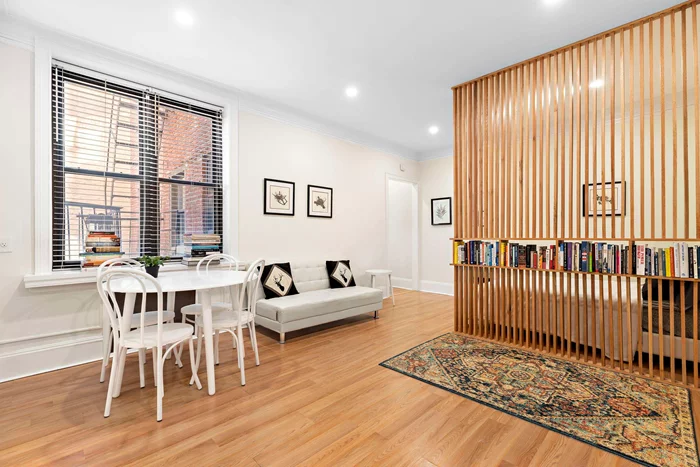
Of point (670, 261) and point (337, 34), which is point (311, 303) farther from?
point (670, 261)

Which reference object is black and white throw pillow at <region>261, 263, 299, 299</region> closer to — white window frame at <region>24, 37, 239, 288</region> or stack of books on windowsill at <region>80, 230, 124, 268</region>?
white window frame at <region>24, 37, 239, 288</region>

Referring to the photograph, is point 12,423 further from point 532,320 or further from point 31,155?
point 532,320

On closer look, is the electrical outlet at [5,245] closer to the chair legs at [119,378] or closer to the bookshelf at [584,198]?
the chair legs at [119,378]

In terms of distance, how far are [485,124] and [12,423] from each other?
4.51 meters

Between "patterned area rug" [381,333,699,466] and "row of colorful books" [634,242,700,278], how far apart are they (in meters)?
0.85

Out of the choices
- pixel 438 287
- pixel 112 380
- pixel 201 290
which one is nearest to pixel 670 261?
pixel 201 290

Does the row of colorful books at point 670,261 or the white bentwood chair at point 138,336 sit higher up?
the row of colorful books at point 670,261

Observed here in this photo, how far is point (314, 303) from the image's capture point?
12.3 feet

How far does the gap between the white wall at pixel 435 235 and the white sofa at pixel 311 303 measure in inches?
86.0

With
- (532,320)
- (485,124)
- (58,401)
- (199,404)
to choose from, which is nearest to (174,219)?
(58,401)

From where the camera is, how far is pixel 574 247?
9.84ft

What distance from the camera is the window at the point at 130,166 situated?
3016 mm

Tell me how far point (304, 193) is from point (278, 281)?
132cm

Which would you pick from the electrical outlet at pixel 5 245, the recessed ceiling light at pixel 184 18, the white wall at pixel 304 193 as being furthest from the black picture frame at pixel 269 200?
the electrical outlet at pixel 5 245
